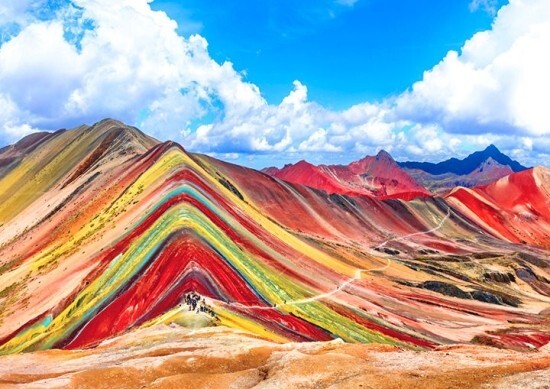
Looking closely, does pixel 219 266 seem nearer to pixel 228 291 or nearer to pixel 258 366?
pixel 228 291

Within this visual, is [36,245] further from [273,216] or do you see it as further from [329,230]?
[329,230]

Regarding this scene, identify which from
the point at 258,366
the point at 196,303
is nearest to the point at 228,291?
the point at 196,303

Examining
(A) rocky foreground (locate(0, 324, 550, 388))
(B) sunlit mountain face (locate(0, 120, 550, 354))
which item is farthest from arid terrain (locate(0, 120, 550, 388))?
(B) sunlit mountain face (locate(0, 120, 550, 354))

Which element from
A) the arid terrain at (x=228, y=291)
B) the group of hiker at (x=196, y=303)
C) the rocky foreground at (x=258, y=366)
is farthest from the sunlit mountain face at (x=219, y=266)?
the rocky foreground at (x=258, y=366)

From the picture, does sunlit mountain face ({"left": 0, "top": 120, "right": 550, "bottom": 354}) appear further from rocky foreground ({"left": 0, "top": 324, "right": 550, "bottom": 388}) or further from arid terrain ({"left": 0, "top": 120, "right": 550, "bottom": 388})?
rocky foreground ({"left": 0, "top": 324, "right": 550, "bottom": 388})

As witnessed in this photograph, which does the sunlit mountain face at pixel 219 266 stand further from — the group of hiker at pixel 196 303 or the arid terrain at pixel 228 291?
the arid terrain at pixel 228 291

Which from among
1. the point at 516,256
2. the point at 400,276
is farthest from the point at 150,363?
the point at 516,256
